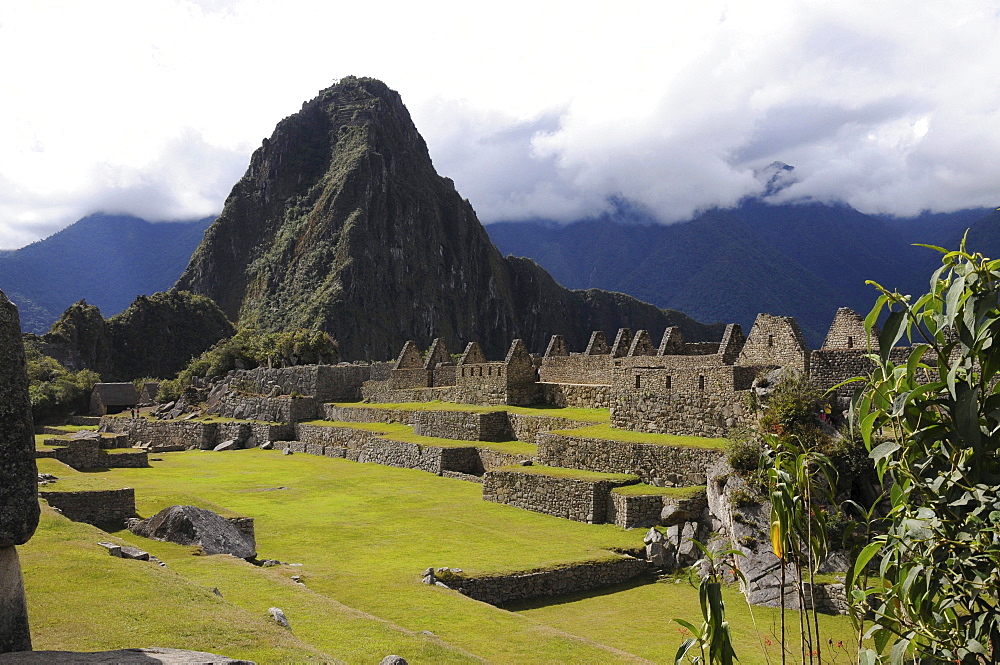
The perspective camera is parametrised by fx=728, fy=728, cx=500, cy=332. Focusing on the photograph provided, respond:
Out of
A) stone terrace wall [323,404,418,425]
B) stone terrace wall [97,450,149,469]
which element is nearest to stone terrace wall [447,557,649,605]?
stone terrace wall [323,404,418,425]

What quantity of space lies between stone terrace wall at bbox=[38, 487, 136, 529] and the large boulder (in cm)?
143

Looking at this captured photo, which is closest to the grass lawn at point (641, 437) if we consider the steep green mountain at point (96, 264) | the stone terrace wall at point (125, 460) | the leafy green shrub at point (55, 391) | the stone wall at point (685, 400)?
the stone wall at point (685, 400)

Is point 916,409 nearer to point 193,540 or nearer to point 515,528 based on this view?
point 193,540

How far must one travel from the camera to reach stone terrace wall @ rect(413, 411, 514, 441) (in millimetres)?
22781

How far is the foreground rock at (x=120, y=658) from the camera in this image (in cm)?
425

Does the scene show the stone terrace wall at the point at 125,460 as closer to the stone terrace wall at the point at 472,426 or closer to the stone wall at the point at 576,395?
the stone terrace wall at the point at 472,426

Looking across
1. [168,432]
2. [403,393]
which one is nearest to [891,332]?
[403,393]

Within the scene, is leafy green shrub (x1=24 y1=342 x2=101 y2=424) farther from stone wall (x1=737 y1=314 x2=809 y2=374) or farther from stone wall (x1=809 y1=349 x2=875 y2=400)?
stone wall (x1=809 y1=349 x2=875 y2=400)

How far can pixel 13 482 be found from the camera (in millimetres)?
4613

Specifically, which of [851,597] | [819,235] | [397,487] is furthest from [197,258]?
[851,597]

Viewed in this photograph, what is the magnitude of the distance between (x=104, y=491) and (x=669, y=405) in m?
→ 11.6

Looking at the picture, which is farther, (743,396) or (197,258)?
(197,258)

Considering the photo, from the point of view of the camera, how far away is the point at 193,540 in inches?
432

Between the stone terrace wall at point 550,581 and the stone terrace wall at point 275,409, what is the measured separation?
2505 centimetres
